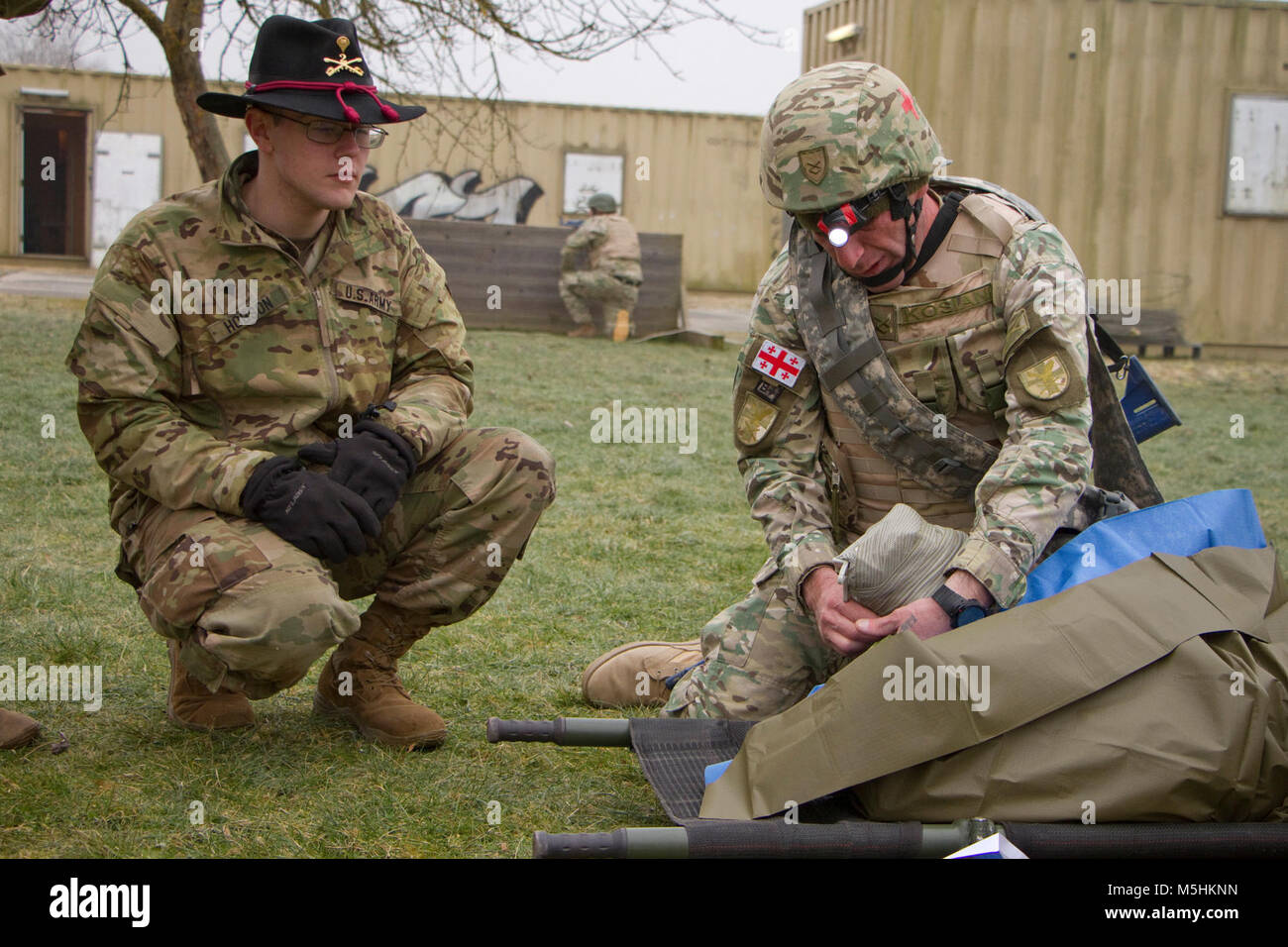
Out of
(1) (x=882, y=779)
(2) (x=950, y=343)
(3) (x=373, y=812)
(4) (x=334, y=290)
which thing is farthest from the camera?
(4) (x=334, y=290)

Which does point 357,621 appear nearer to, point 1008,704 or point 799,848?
point 799,848

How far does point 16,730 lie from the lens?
2.87 meters

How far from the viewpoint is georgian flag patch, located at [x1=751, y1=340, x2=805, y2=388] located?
3057mm

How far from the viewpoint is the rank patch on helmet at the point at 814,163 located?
2.74m

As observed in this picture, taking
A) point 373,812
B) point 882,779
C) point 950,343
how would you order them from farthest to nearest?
point 950,343 → point 373,812 → point 882,779

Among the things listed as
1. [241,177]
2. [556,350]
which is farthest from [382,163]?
[241,177]

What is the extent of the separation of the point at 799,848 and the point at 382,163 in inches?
867

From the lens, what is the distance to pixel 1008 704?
221 cm

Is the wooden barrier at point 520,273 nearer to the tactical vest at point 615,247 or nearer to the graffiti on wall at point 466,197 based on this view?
the tactical vest at point 615,247

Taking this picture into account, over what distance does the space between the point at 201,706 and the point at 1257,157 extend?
15.0m

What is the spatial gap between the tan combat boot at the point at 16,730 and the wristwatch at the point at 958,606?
1989 mm

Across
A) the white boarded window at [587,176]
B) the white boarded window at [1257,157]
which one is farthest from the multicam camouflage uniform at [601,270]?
the white boarded window at [587,176]
